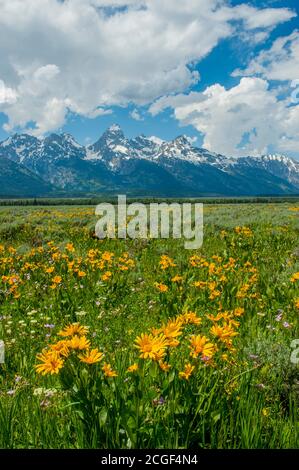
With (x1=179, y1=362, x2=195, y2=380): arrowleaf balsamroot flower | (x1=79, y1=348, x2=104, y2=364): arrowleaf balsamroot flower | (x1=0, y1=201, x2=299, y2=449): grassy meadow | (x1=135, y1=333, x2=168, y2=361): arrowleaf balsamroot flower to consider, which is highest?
(x1=135, y1=333, x2=168, y2=361): arrowleaf balsamroot flower

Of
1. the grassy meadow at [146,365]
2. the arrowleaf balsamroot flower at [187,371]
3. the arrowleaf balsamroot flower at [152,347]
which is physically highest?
the arrowleaf balsamroot flower at [152,347]

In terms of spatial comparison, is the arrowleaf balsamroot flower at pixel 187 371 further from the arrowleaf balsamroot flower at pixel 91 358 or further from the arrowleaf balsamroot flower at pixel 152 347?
the arrowleaf balsamroot flower at pixel 91 358

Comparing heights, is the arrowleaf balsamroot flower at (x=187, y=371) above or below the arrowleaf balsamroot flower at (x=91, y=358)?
below

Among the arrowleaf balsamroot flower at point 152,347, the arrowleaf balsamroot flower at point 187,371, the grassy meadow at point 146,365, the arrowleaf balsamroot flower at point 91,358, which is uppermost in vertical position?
the arrowleaf balsamroot flower at point 152,347

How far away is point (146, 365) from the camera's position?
8.21 feet

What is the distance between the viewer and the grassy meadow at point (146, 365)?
7.39 feet

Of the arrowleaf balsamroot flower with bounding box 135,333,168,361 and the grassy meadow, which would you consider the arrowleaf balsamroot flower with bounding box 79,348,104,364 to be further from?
the arrowleaf balsamroot flower with bounding box 135,333,168,361

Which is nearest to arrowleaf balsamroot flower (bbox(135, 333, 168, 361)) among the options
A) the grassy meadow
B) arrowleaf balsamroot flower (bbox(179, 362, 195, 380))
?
the grassy meadow

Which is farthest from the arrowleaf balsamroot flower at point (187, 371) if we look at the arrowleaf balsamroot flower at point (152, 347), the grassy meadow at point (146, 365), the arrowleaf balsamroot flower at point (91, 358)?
the arrowleaf balsamroot flower at point (91, 358)

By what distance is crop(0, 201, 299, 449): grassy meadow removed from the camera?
225 centimetres

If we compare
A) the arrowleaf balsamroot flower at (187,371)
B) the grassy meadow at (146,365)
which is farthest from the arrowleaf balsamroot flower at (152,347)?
the arrowleaf balsamroot flower at (187,371)

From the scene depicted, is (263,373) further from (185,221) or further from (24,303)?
(185,221)

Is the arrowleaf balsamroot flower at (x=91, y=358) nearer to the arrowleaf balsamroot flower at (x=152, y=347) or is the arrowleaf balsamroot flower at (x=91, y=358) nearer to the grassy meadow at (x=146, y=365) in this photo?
the grassy meadow at (x=146, y=365)
